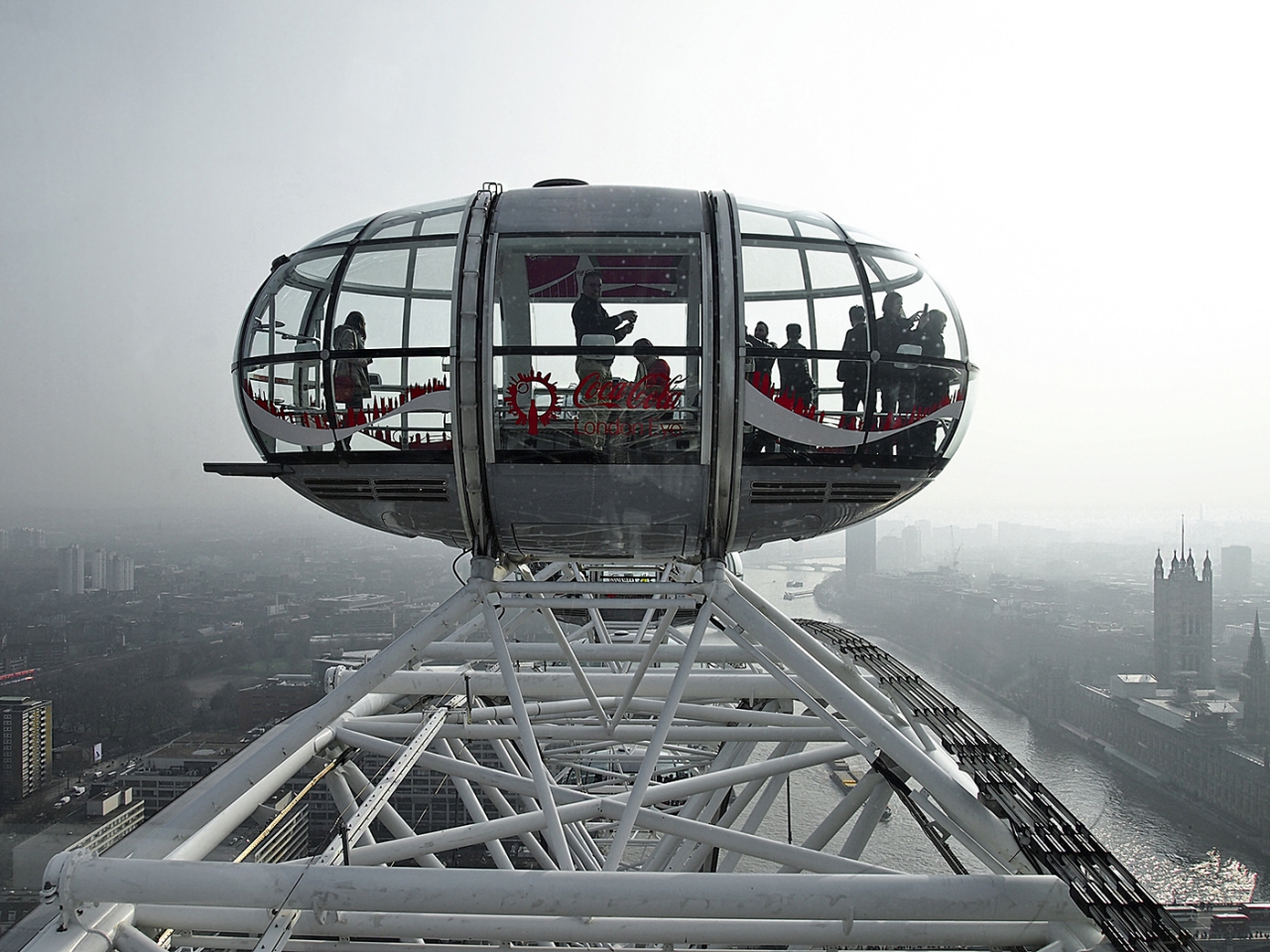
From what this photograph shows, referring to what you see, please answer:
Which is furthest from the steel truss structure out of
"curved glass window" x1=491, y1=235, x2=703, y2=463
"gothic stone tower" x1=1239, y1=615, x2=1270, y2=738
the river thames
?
"gothic stone tower" x1=1239, y1=615, x2=1270, y2=738

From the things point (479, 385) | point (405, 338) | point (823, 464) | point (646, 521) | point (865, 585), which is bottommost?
point (865, 585)

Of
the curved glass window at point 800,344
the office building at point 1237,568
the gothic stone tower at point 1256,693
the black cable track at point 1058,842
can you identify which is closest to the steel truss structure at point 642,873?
the black cable track at point 1058,842

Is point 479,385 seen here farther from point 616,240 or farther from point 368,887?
point 368,887

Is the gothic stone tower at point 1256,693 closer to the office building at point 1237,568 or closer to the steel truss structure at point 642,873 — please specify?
the office building at point 1237,568

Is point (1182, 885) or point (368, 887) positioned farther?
point (1182, 885)

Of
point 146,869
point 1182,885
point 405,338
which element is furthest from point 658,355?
point 1182,885

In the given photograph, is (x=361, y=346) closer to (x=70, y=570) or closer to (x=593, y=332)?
(x=593, y=332)
